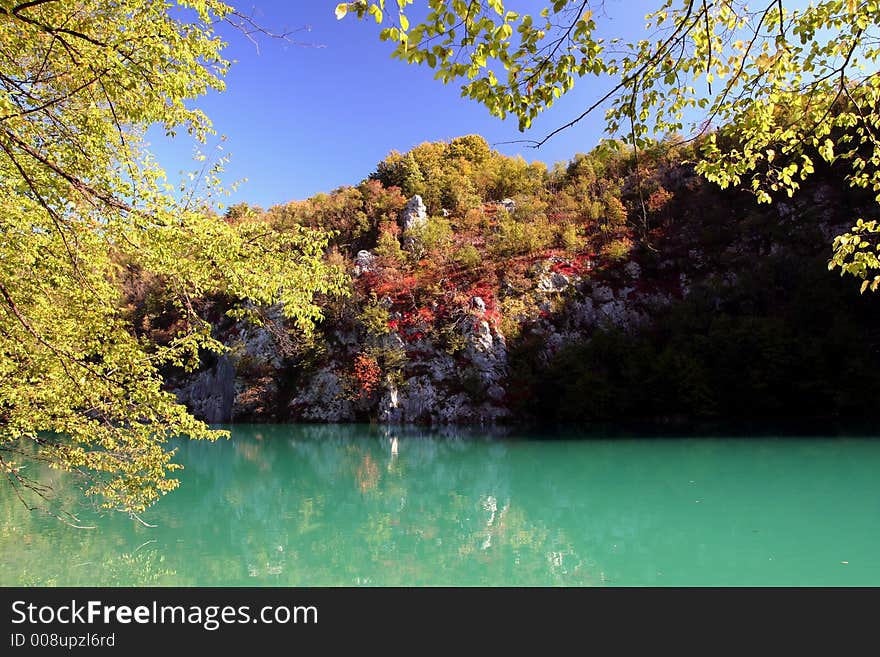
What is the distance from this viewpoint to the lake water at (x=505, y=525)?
5.93 meters

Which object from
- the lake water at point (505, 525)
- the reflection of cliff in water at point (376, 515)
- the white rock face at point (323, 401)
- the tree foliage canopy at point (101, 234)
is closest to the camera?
the tree foliage canopy at point (101, 234)

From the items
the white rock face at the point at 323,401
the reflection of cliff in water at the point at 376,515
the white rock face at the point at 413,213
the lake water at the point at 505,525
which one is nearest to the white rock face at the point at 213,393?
the white rock face at the point at 323,401

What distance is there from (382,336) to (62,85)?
19.5 m

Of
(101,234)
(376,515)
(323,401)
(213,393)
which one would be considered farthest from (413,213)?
(101,234)

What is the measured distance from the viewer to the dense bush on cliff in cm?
1797

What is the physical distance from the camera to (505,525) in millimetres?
8047

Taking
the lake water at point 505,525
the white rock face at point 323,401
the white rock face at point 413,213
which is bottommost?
the lake water at point 505,525

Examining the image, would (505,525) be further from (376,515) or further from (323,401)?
(323,401)

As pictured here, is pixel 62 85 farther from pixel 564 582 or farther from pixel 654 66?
pixel 564 582

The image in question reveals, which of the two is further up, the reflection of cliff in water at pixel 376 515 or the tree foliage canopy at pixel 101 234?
the tree foliage canopy at pixel 101 234

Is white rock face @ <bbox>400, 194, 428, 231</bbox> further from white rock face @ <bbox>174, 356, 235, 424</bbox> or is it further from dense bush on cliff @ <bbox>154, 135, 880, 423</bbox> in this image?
white rock face @ <bbox>174, 356, 235, 424</bbox>

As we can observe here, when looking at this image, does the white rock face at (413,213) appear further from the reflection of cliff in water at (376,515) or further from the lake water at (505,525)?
the lake water at (505,525)

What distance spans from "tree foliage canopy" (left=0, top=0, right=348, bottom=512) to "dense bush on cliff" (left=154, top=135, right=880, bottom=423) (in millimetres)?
15123

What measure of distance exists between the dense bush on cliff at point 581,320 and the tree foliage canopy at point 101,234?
49.6 ft
